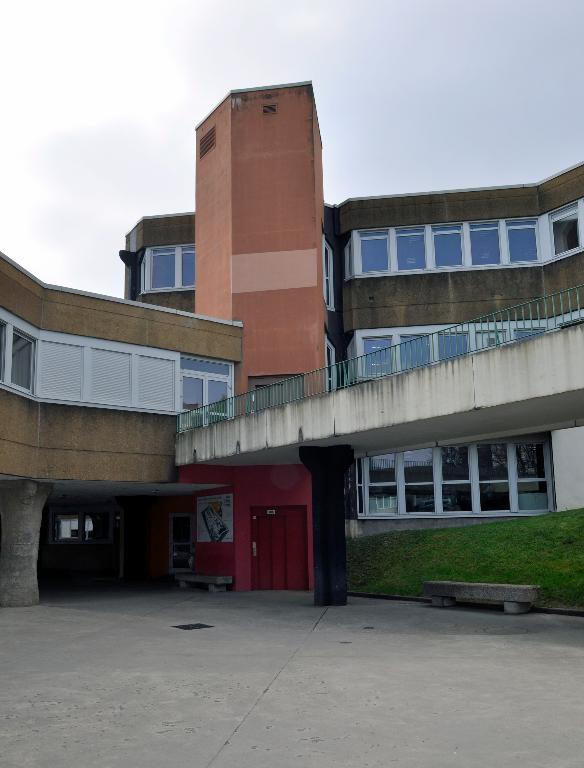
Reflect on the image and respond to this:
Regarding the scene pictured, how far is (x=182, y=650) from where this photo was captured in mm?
11969

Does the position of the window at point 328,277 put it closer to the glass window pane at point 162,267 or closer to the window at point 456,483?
the window at point 456,483

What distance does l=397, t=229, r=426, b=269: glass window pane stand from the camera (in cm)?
2842

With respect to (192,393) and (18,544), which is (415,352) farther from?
(18,544)

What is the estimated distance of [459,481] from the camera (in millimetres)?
26953

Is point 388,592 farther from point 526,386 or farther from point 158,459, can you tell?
point 526,386

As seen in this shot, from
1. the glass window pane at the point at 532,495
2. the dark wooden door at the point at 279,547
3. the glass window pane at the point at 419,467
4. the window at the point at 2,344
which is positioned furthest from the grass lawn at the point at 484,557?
the window at the point at 2,344

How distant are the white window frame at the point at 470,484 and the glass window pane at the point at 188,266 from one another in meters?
10.1

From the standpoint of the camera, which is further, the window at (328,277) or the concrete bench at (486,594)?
the window at (328,277)

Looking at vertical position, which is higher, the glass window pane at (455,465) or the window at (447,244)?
the window at (447,244)

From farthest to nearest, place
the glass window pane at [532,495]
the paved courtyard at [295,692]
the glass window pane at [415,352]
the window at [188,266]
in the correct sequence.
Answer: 1. the window at [188,266]
2. the glass window pane at [532,495]
3. the glass window pane at [415,352]
4. the paved courtyard at [295,692]

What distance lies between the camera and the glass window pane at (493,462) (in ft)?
87.8

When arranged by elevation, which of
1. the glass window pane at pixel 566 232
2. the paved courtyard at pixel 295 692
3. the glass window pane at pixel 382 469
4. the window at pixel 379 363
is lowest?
the paved courtyard at pixel 295 692

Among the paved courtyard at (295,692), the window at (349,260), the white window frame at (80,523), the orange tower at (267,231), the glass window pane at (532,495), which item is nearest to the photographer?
the paved courtyard at (295,692)

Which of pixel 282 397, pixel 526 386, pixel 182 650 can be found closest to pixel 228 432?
pixel 282 397
